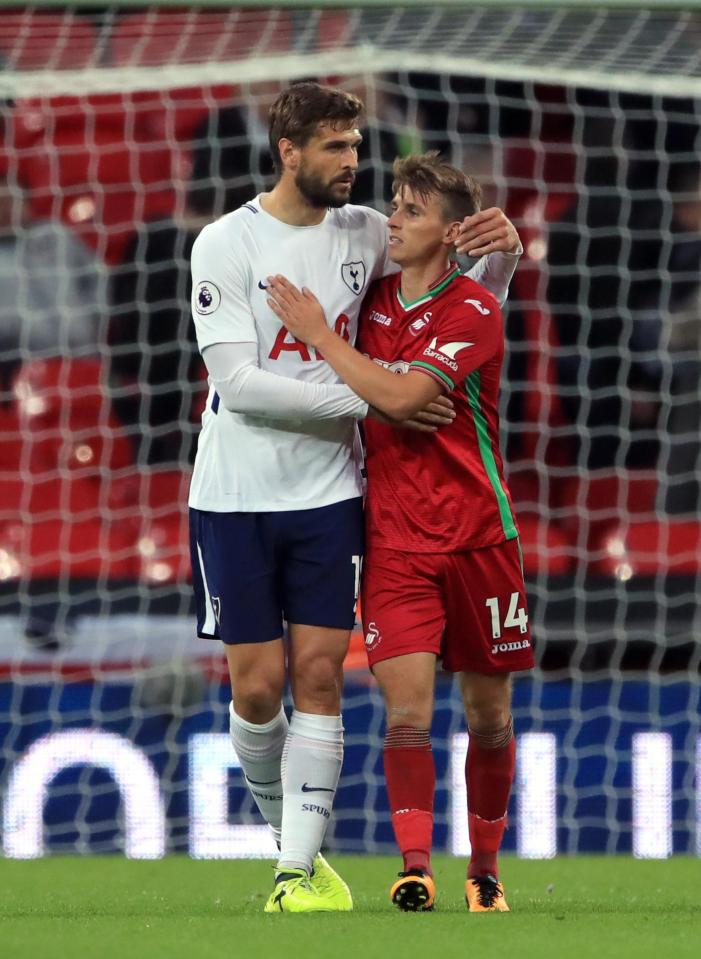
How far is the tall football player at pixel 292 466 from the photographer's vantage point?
12.8ft

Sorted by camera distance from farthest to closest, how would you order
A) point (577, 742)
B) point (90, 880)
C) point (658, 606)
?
point (658, 606)
point (577, 742)
point (90, 880)

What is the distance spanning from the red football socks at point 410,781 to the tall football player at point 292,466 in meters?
0.17

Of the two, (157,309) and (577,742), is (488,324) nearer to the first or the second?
(577,742)

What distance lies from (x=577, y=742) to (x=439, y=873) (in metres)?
0.93

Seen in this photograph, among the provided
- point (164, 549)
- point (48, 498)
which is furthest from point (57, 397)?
point (164, 549)

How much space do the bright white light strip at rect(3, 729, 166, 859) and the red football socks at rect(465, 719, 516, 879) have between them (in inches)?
84.4

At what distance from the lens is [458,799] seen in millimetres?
6008

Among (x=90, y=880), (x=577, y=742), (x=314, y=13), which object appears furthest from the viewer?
(x=314, y=13)

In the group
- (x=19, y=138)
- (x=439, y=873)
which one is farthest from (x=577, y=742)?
(x=19, y=138)

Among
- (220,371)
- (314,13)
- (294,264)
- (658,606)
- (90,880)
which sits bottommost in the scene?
(90,880)

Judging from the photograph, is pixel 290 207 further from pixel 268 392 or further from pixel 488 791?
pixel 488 791

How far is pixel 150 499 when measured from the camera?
809cm

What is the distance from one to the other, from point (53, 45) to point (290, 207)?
339 cm

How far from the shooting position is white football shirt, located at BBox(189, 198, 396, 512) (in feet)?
12.9
